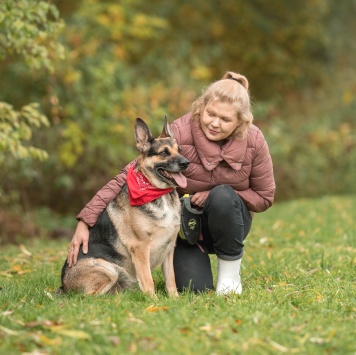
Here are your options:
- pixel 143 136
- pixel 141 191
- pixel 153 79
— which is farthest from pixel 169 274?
pixel 153 79

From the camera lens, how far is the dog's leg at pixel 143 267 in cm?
451

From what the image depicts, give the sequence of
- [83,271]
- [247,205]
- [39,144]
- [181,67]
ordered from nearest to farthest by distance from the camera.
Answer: [83,271]
[247,205]
[39,144]
[181,67]

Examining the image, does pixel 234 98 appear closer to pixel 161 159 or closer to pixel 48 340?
pixel 161 159

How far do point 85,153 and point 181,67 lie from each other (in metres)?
4.72

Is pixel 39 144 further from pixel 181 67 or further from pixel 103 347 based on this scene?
pixel 103 347

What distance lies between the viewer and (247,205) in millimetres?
4879

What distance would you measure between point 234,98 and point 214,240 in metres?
1.14

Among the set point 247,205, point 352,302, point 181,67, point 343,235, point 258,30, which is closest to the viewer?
point 352,302

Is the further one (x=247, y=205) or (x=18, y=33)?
(x=18, y=33)

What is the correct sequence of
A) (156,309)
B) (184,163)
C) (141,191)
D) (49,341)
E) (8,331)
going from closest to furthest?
(49,341)
(8,331)
(156,309)
(184,163)
(141,191)

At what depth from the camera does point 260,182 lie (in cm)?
485

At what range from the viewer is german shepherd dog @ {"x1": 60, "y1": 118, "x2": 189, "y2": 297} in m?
4.52

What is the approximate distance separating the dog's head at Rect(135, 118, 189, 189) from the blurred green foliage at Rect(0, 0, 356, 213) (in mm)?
1388

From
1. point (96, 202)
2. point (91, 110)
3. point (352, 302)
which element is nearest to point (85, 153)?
point (91, 110)
